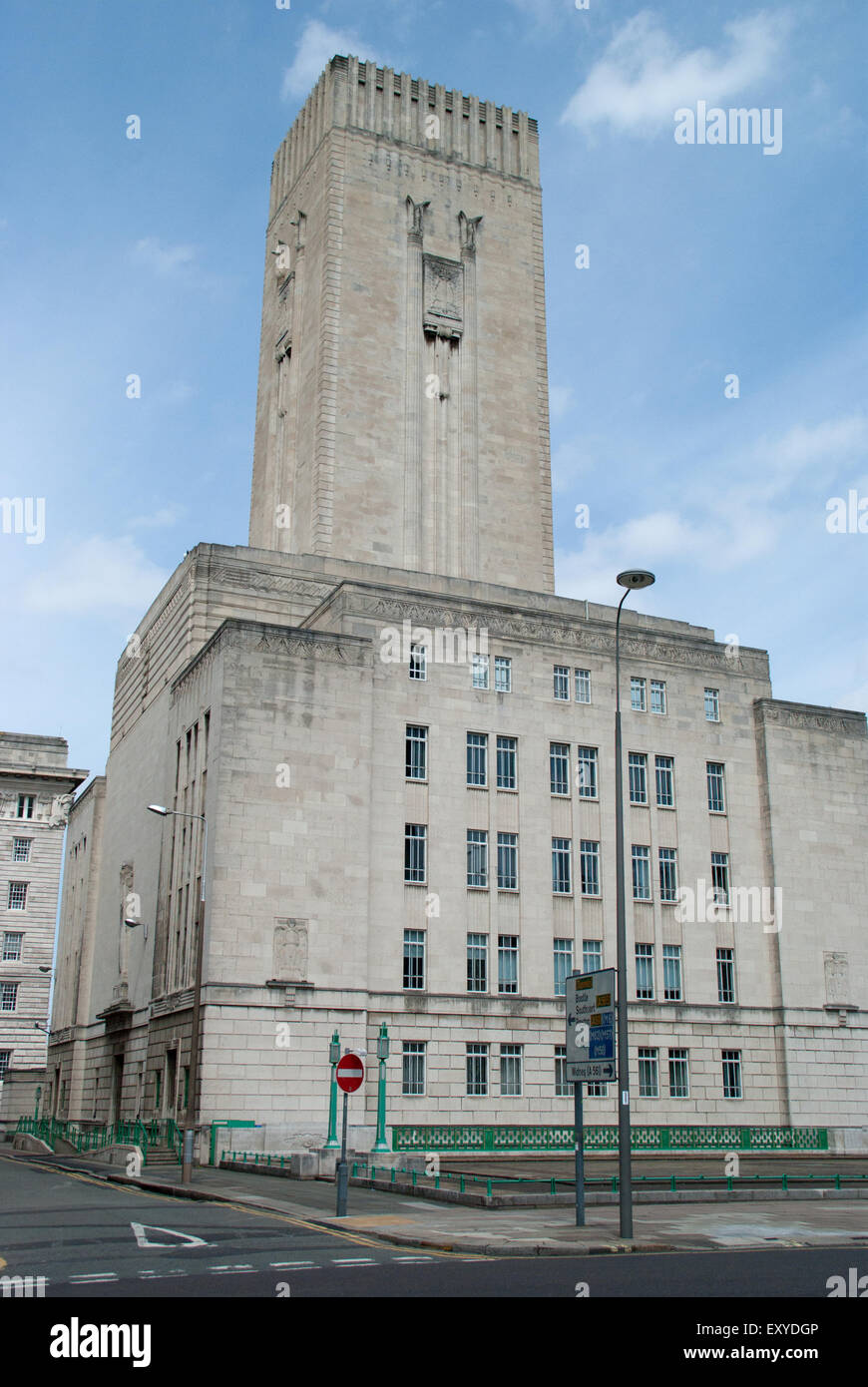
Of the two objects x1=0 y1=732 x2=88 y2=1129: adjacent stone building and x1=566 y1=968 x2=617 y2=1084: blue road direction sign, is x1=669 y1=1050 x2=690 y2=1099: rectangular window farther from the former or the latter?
x1=0 y1=732 x2=88 y2=1129: adjacent stone building

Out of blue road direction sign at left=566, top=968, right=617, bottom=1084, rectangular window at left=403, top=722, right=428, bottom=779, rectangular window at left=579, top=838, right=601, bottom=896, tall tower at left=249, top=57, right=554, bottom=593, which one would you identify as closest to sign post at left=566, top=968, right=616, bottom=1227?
blue road direction sign at left=566, top=968, right=617, bottom=1084

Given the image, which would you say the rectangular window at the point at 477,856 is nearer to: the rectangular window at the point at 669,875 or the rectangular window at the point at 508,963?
the rectangular window at the point at 508,963

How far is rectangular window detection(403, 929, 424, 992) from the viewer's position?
4578cm

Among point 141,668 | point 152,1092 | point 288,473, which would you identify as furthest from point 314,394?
point 152,1092

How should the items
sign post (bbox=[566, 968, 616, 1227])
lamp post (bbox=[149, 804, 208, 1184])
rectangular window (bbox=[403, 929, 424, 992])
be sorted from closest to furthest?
sign post (bbox=[566, 968, 616, 1227]) → lamp post (bbox=[149, 804, 208, 1184]) → rectangular window (bbox=[403, 929, 424, 992])

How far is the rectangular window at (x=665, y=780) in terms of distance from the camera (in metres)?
52.1

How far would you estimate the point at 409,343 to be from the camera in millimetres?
62250

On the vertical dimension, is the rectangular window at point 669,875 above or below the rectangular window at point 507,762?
below

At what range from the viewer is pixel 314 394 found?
60.9 m

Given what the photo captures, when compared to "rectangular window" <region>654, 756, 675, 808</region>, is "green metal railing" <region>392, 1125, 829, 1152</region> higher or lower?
lower

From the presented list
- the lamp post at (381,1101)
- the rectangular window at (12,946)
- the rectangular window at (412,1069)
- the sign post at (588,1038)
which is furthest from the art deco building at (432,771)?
the sign post at (588,1038)

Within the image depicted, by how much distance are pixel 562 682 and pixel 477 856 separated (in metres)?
8.26

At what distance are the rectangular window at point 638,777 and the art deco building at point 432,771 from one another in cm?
15

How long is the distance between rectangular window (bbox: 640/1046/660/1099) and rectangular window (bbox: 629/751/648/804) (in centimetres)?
964
